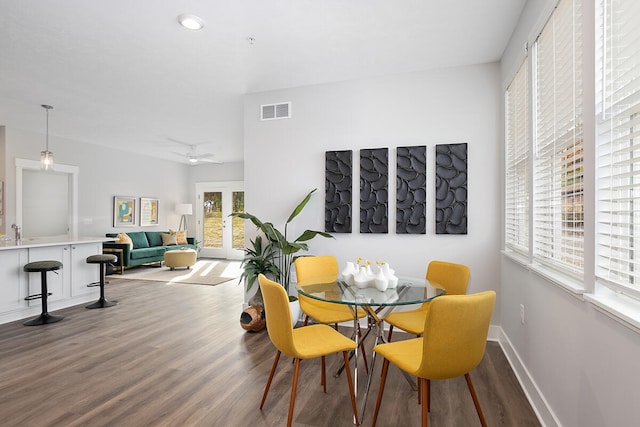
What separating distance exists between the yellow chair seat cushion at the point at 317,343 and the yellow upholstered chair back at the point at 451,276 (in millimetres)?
1021


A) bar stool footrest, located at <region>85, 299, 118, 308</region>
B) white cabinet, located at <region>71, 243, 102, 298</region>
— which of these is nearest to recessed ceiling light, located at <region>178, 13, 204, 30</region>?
white cabinet, located at <region>71, 243, 102, 298</region>

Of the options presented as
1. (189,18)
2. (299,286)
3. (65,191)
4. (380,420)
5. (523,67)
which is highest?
(189,18)

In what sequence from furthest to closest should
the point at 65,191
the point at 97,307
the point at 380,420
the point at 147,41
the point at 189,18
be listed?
the point at 65,191 < the point at 97,307 < the point at 147,41 < the point at 189,18 < the point at 380,420

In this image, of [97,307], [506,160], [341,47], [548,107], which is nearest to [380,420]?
[548,107]

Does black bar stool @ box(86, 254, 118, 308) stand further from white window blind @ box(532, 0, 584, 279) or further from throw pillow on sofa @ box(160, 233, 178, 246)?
white window blind @ box(532, 0, 584, 279)

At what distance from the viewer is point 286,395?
7.78 ft

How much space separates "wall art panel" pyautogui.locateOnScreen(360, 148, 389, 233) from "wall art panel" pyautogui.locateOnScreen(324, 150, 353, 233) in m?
0.15

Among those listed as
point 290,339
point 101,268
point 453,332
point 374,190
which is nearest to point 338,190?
point 374,190

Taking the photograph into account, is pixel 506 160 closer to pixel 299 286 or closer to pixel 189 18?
pixel 299 286

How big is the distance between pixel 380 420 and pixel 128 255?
670cm

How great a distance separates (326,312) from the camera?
2.76m

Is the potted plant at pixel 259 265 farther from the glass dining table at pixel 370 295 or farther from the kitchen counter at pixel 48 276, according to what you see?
the kitchen counter at pixel 48 276

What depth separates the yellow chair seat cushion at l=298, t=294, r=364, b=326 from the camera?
264 centimetres

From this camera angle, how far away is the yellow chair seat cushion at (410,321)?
7.99ft
